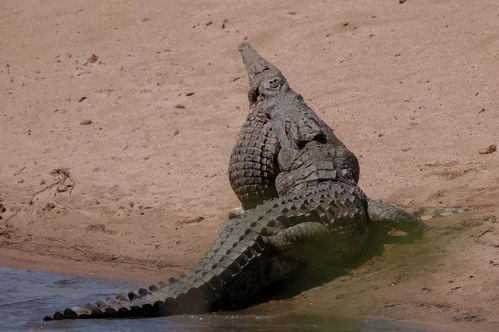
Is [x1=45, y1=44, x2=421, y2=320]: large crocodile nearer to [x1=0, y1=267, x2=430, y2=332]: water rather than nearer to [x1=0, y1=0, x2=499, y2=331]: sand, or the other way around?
[x1=0, y1=267, x2=430, y2=332]: water

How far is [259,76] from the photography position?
8.84 m

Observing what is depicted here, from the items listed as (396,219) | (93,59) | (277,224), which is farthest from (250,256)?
(93,59)

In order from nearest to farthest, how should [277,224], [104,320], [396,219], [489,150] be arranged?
1. [104,320]
2. [277,224]
3. [396,219]
4. [489,150]

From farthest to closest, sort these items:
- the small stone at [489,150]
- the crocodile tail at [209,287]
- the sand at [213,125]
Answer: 1. the small stone at [489,150]
2. the sand at [213,125]
3. the crocodile tail at [209,287]

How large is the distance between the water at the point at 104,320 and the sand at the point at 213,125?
9.2 inches

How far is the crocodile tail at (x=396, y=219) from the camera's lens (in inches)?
283

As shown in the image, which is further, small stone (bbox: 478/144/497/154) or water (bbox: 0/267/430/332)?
small stone (bbox: 478/144/497/154)

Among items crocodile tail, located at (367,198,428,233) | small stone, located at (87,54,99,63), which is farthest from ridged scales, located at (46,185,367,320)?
small stone, located at (87,54,99,63)

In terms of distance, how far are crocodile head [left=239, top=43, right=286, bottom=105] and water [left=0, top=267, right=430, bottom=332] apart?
2.13m

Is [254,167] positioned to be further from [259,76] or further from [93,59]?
[93,59]

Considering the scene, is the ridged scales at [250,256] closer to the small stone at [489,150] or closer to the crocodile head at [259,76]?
the crocodile head at [259,76]

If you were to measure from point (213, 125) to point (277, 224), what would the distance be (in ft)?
11.3

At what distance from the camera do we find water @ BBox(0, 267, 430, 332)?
19.9ft

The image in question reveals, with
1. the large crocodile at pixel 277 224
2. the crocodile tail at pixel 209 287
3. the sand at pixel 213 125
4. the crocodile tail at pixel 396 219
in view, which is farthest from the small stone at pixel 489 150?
the crocodile tail at pixel 209 287
